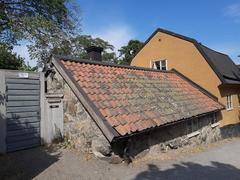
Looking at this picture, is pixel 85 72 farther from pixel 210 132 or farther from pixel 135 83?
pixel 210 132

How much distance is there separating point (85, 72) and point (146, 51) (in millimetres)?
10570

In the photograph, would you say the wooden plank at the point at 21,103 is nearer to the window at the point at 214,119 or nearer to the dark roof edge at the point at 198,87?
the window at the point at 214,119

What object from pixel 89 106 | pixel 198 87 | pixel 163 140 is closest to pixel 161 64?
pixel 198 87

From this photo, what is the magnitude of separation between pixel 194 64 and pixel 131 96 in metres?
8.61

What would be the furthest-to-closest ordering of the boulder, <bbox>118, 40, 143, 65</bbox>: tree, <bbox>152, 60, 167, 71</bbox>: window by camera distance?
1. <bbox>118, 40, 143, 65</bbox>: tree
2. <bbox>152, 60, 167, 71</bbox>: window
3. the boulder

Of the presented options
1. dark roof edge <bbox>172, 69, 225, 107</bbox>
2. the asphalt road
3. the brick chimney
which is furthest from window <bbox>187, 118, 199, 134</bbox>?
the brick chimney

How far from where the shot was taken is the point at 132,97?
373 inches

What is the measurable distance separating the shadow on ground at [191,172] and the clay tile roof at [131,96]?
1212mm

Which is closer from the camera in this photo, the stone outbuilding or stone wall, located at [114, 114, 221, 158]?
the stone outbuilding

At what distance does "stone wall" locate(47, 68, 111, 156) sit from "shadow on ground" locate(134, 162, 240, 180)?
132cm

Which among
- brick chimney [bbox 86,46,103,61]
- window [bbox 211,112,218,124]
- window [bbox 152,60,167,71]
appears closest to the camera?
brick chimney [bbox 86,46,103,61]

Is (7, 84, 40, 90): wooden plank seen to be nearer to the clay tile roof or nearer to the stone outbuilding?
the stone outbuilding

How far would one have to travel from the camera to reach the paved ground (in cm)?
642

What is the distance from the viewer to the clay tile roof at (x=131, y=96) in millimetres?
7855
